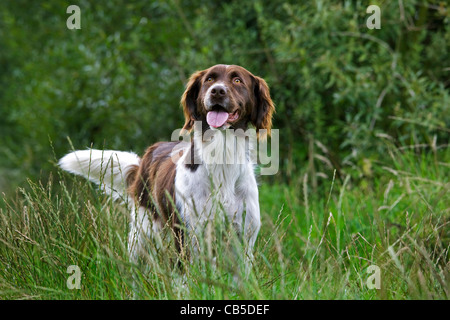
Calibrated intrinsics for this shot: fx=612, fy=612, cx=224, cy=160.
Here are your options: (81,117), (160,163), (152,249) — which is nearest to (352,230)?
(160,163)

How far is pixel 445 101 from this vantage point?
618 centimetres

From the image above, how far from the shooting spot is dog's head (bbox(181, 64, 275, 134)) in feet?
13.0

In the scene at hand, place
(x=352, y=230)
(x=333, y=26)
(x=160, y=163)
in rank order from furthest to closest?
(x=333, y=26) → (x=352, y=230) → (x=160, y=163)

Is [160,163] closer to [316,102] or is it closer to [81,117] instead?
[316,102]

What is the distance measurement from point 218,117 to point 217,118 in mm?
12

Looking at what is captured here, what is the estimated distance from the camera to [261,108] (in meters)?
4.43

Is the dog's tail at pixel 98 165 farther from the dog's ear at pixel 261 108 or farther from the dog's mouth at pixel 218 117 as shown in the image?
the dog's ear at pixel 261 108

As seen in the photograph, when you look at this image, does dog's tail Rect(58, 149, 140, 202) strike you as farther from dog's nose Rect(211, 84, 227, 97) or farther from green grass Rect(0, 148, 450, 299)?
green grass Rect(0, 148, 450, 299)

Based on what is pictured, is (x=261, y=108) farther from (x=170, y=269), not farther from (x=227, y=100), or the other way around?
(x=170, y=269)

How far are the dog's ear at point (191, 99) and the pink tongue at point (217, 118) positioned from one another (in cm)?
35

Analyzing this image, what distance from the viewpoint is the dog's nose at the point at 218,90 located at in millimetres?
3887

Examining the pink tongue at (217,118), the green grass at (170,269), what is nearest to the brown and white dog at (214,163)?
the pink tongue at (217,118)

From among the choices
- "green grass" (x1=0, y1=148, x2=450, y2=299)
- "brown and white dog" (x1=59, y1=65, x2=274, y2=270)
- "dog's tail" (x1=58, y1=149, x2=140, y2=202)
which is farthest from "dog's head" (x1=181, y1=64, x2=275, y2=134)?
"green grass" (x1=0, y1=148, x2=450, y2=299)
